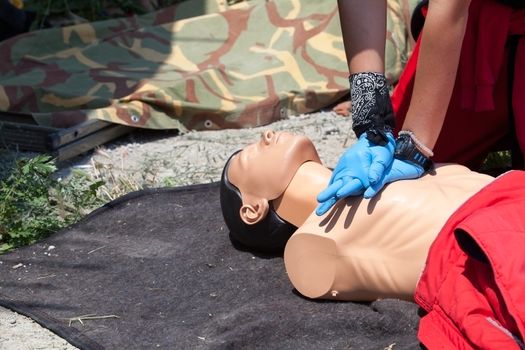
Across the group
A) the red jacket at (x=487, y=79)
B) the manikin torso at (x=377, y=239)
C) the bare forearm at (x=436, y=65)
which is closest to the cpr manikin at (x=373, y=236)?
the manikin torso at (x=377, y=239)

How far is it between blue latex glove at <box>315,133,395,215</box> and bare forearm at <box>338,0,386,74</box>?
253 mm

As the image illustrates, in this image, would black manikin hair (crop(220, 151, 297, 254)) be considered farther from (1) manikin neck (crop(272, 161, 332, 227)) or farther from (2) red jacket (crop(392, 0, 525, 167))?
(2) red jacket (crop(392, 0, 525, 167))

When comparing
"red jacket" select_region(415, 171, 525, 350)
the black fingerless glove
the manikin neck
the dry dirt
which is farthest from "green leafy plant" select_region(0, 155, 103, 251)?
"red jacket" select_region(415, 171, 525, 350)

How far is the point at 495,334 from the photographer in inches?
71.8

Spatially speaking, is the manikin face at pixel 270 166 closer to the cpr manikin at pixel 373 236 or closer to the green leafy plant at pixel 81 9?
the cpr manikin at pixel 373 236

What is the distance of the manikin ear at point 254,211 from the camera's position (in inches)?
98.6

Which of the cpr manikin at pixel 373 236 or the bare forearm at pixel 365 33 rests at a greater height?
the bare forearm at pixel 365 33

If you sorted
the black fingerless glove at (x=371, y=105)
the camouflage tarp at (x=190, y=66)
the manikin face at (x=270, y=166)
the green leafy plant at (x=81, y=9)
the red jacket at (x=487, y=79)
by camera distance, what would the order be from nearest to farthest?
1. the black fingerless glove at (x=371, y=105)
2. the manikin face at (x=270, y=166)
3. the red jacket at (x=487, y=79)
4. the camouflage tarp at (x=190, y=66)
5. the green leafy plant at (x=81, y=9)

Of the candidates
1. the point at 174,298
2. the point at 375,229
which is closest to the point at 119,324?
the point at 174,298

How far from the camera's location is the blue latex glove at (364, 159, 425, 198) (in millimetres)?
2246

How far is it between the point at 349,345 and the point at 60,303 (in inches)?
31.6

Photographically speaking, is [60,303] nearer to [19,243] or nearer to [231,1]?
[19,243]

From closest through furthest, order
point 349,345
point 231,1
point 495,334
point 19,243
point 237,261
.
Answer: point 495,334 → point 349,345 → point 237,261 → point 19,243 → point 231,1

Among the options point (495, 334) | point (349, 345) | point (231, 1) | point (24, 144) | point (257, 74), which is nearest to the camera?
point (495, 334)
